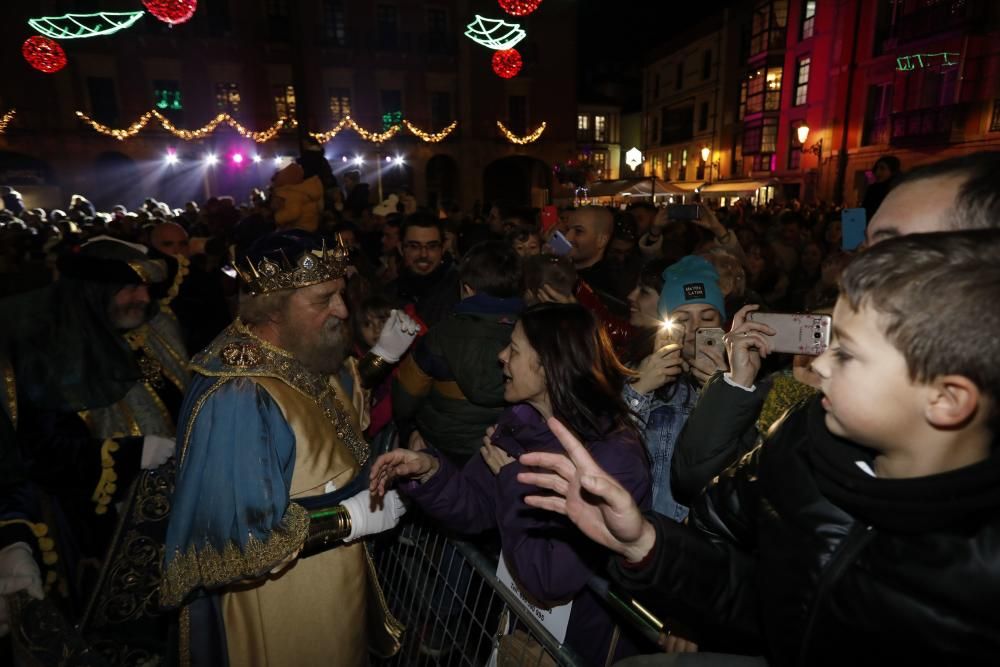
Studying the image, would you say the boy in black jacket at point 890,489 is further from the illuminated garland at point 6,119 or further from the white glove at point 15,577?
the illuminated garland at point 6,119

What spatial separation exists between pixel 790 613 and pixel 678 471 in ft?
2.85

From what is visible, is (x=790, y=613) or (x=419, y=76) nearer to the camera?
(x=790, y=613)

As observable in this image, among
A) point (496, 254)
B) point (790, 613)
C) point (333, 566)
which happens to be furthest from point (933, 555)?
point (496, 254)

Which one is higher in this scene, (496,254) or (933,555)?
(496,254)

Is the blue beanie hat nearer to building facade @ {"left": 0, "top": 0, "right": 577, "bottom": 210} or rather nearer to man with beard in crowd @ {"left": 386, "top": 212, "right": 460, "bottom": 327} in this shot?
man with beard in crowd @ {"left": 386, "top": 212, "right": 460, "bottom": 327}

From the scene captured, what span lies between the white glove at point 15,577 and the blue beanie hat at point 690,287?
9.73 feet

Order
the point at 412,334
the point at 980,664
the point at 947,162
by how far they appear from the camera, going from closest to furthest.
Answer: the point at 980,664, the point at 947,162, the point at 412,334

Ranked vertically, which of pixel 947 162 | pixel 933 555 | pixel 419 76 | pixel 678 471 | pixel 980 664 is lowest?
pixel 678 471

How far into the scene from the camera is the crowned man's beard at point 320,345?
2467 mm

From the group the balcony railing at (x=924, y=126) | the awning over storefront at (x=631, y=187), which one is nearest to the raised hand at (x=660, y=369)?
the awning over storefront at (x=631, y=187)

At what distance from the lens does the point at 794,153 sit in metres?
28.3

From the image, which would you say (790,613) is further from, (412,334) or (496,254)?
(412,334)

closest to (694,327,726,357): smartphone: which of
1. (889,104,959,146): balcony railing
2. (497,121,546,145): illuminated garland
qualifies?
(889,104,959,146): balcony railing

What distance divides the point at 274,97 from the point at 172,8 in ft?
62.3
